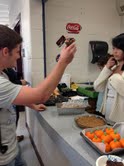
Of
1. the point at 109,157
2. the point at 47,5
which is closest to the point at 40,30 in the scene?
the point at 47,5

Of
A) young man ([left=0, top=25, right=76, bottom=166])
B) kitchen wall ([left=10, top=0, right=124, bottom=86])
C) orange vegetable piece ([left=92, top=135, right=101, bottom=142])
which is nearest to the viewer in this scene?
young man ([left=0, top=25, right=76, bottom=166])

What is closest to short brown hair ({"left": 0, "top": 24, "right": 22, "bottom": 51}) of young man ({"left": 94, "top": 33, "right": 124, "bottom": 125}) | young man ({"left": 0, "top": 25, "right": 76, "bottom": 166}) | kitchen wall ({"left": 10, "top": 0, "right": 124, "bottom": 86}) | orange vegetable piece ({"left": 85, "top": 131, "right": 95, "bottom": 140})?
young man ({"left": 0, "top": 25, "right": 76, "bottom": 166})

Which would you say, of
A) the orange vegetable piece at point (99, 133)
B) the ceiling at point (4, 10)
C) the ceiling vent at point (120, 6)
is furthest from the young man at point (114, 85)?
the ceiling at point (4, 10)

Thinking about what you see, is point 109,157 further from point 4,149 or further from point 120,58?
point 120,58

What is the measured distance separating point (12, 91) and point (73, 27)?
1978mm

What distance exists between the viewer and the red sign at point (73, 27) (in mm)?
2689

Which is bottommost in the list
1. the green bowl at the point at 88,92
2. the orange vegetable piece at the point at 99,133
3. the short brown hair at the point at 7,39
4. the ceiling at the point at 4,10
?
the orange vegetable piece at the point at 99,133

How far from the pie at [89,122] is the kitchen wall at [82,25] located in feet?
4.22

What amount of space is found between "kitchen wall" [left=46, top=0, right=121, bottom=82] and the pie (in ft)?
4.22

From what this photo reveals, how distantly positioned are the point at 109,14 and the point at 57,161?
2230 millimetres

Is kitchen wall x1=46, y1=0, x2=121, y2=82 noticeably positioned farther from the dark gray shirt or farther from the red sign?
the dark gray shirt

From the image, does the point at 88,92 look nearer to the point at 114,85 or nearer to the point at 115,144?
the point at 114,85

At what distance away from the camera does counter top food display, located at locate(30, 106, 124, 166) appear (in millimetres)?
1071

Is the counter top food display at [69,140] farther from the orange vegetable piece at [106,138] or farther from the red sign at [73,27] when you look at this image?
the red sign at [73,27]
